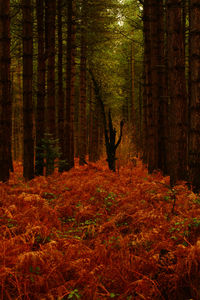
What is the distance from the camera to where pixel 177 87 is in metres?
6.71

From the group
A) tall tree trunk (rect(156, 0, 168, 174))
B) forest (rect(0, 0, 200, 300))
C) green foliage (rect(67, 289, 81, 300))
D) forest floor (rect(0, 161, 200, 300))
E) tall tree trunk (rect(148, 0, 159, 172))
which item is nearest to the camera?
green foliage (rect(67, 289, 81, 300))

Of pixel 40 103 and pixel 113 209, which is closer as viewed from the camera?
pixel 113 209

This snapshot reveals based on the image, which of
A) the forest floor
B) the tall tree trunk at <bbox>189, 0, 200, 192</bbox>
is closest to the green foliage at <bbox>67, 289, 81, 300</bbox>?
the forest floor

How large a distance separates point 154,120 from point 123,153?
255cm

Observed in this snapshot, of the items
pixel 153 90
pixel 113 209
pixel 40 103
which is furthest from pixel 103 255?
pixel 40 103

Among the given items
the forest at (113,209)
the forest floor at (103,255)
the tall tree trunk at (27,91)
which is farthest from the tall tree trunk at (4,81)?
the forest floor at (103,255)

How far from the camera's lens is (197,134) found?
20.7ft

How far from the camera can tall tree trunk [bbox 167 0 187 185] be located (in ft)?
21.9

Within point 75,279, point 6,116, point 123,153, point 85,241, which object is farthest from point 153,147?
point 75,279

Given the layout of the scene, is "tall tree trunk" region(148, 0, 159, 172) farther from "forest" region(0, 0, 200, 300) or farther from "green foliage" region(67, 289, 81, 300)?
"green foliage" region(67, 289, 81, 300)

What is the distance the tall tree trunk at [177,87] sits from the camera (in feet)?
21.9

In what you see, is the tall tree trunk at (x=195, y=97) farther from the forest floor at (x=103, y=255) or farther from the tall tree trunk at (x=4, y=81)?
the tall tree trunk at (x=4, y=81)

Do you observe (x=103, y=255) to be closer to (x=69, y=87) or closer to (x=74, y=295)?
(x=74, y=295)

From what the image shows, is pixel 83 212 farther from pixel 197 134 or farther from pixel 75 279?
pixel 197 134
